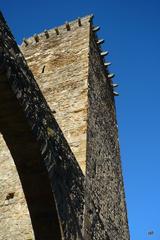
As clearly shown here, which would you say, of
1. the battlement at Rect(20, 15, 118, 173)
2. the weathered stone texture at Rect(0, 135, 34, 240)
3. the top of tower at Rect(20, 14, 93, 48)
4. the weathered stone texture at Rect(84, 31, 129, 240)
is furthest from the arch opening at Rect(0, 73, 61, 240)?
the top of tower at Rect(20, 14, 93, 48)

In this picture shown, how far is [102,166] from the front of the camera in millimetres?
6520

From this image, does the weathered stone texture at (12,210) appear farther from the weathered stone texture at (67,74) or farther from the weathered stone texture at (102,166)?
the weathered stone texture at (67,74)

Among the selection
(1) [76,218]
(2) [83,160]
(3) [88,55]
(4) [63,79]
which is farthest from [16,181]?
(3) [88,55]

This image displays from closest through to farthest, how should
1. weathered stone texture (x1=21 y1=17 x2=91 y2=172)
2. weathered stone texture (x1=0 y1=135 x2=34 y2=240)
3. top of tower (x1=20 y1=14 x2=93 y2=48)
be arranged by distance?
1. weathered stone texture (x1=0 y1=135 x2=34 y2=240)
2. weathered stone texture (x1=21 y1=17 x2=91 y2=172)
3. top of tower (x1=20 y1=14 x2=93 y2=48)

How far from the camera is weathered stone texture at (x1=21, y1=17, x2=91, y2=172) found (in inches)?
242

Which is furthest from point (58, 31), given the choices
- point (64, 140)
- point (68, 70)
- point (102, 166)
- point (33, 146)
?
point (33, 146)

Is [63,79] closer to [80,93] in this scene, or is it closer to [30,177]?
[80,93]

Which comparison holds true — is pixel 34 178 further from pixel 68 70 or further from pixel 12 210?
pixel 68 70

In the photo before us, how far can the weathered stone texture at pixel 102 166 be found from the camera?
5.18 metres

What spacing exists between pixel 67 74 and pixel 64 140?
11.1 ft

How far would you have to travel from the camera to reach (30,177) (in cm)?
357

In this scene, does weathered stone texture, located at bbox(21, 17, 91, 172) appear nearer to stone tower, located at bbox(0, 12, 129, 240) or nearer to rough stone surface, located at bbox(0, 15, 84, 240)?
stone tower, located at bbox(0, 12, 129, 240)

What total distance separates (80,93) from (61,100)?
43cm

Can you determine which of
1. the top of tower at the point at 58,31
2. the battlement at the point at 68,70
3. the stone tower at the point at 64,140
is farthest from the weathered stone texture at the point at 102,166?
the top of tower at the point at 58,31
